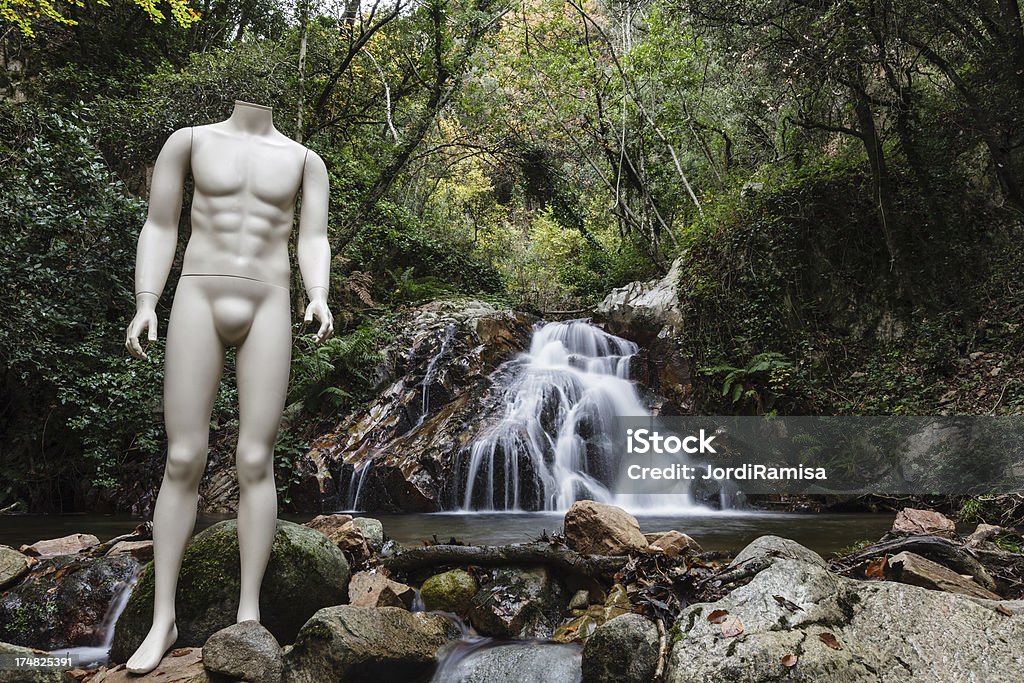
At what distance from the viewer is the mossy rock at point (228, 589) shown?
330 cm

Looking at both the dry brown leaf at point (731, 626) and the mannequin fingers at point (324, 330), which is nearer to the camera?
the dry brown leaf at point (731, 626)

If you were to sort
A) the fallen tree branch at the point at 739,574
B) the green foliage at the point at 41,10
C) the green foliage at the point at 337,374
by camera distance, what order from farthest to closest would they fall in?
the green foliage at the point at 337,374 < the green foliage at the point at 41,10 < the fallen tree branch at the point at 739,574

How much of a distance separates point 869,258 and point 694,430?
415 centimetres

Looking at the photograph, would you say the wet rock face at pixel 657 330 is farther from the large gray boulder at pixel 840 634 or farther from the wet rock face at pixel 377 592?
the large gray boulder at pixel 840 634

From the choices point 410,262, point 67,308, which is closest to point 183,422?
point 67,308

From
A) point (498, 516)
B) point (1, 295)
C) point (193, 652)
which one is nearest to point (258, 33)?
point (1, 295)

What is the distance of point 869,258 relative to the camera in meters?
10.3

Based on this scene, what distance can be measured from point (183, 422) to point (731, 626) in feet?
9.11

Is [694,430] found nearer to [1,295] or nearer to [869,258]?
[869,258]

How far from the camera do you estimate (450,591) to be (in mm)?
3953

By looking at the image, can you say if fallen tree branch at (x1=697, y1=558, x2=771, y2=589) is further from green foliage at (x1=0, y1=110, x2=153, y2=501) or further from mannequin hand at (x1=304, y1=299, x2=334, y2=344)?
green foliage at (x1=0, y1=110, x2=153, y2=501)

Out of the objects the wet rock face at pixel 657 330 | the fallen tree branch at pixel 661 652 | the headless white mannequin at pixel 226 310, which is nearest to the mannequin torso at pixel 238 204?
the headless white mannequin at pixel 226 310

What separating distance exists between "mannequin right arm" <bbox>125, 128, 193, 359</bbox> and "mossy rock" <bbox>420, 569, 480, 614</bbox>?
7.34 feet

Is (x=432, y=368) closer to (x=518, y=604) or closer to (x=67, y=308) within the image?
(x=67, y=308)
